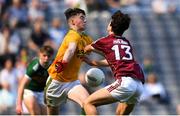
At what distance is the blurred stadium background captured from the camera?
20.5m

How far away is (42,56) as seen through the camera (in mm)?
14242

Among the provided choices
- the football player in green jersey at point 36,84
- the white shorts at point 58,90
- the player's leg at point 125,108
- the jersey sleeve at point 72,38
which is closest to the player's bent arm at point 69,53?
the jersey sleeve at point 72,38

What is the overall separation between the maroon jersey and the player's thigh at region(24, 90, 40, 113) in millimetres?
2341

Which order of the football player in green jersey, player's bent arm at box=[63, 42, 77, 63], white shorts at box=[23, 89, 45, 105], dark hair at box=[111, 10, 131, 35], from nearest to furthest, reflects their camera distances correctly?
dark hair at box=[111, 10, 131, 35], player's bent arm at box=[63, 42, 77, 63], the football player in green jersey, white shorts at box=[23, 89, 45, 105]

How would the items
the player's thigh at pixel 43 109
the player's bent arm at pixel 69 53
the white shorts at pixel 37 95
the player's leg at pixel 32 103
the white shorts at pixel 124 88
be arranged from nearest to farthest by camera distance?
1. the white shorts at pixel 124 88
2. the player's bent arm at pixel 69 53
3. the player's leg at pixel 32 103
4. the white shorts at pixel 37 95
5. the player's thigh at pixel 43 109

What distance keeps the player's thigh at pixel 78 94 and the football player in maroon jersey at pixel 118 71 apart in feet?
1.74

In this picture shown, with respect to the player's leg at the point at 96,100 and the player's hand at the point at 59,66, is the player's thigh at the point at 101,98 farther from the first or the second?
the player's hand at the point at 59,66

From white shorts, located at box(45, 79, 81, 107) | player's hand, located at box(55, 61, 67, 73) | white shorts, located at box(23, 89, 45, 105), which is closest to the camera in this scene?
player's hand, located at box(55, 61, 67, 73)

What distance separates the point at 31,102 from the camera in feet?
47.7

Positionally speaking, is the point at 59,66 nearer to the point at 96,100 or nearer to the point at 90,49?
the point at 90,49

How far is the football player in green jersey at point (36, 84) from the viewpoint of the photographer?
1420 centimetres

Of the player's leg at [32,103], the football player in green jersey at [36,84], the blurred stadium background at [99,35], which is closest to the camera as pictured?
the football player in green jersey at [36,84]

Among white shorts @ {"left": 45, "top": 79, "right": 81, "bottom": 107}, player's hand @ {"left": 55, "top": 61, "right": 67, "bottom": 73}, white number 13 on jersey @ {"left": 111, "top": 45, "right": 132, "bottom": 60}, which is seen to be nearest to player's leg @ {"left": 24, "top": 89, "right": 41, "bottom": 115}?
white shorts @ {"left": 45, "top": 79, "right": 81, "bottom": 107}

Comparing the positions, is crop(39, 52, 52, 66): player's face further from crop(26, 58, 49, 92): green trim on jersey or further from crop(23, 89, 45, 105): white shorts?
crop(23, 89, 45, 105): white shorts
